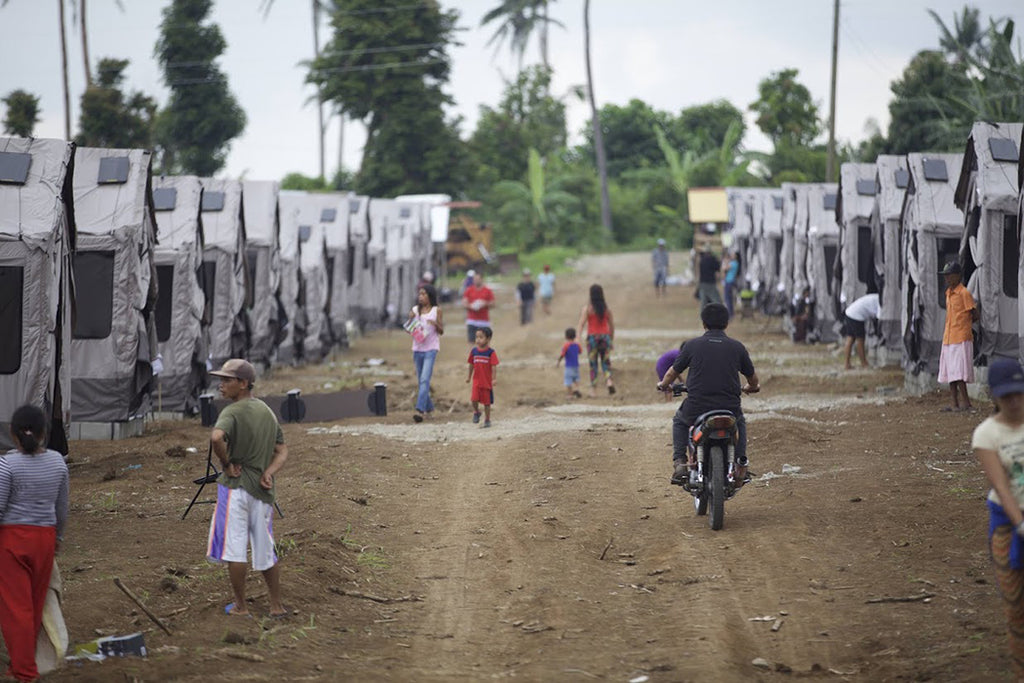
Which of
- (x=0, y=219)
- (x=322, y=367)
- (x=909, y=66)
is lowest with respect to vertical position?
(x=322, y=367)

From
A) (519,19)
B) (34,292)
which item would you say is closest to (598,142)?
(519,19)

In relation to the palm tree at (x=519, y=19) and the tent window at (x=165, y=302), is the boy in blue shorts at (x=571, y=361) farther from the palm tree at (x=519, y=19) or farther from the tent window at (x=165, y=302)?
the palm tree at (x=519, y=19)

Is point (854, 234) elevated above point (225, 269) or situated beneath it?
elevated above

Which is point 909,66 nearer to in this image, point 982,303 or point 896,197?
point 896,197

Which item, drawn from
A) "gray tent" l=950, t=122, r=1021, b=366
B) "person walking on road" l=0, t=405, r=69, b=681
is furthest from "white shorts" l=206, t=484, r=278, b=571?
"gray tent" l=950, t=122, r=1021, b=366

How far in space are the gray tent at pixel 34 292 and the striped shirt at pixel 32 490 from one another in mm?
6699

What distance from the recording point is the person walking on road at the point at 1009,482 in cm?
635

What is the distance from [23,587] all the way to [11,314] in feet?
24.0

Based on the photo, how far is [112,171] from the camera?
17.4 m

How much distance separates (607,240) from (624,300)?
17.4m

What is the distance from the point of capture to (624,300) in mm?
46594

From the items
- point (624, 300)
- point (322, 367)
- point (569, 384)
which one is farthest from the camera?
point (624, 300)

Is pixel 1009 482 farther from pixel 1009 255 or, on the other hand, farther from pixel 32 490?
pixel 1009 255

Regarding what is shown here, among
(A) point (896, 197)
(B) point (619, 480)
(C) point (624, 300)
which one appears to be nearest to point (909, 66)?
(C) point (624, 300)
